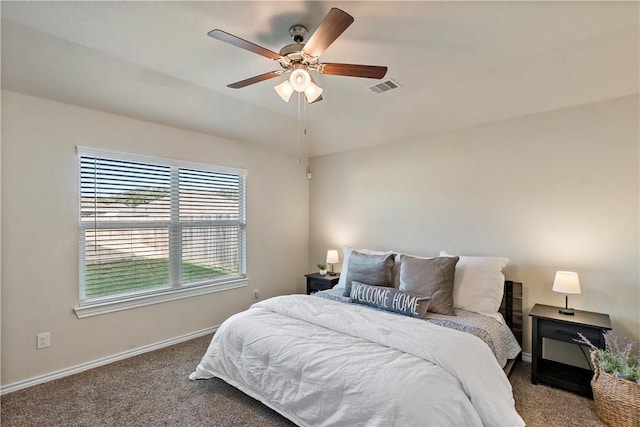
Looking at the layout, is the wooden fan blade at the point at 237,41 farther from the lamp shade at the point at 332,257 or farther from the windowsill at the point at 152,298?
the lamp shade at the point at 332,257

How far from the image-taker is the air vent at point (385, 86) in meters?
2.98

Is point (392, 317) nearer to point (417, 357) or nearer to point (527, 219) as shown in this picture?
point (417, 357)

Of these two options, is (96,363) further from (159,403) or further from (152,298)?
(159,403)

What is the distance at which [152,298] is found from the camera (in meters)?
3.40

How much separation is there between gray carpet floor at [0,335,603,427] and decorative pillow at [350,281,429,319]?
96 cm

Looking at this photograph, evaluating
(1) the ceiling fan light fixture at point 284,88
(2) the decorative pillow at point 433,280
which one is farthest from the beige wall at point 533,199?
(1) the ceiling fan light fixture at point 284,88

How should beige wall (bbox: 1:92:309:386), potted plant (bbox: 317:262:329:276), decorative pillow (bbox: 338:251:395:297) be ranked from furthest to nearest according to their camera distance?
potted plant (bbox: 317:262:329:276) < decorative pillow (bbox: 338:251:395:297) < beige wall (bbox: 1:92:309:386)

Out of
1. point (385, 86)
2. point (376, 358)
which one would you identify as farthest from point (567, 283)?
point (385, 86)

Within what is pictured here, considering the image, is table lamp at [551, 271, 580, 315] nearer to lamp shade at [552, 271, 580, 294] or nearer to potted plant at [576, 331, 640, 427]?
lamp shade at [552, 271, 580, 294]

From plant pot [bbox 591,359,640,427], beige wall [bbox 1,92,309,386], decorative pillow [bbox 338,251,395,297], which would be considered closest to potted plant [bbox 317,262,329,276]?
decorative pillow [bbox 338,251,395,297]

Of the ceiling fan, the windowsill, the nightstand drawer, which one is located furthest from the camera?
the windowsill

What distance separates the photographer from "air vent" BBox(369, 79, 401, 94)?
2.98 metres

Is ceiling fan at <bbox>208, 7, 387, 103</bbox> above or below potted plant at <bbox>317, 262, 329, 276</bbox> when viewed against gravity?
above

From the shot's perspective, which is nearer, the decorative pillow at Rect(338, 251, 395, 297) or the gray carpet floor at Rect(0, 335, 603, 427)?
the gray carpet floor at Rect(0, 335, 603, 427)
